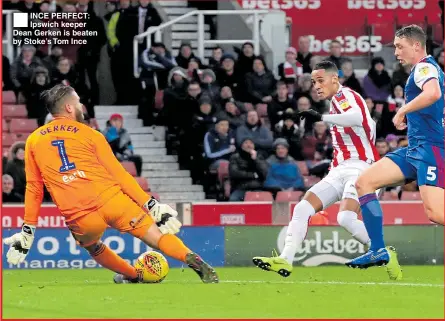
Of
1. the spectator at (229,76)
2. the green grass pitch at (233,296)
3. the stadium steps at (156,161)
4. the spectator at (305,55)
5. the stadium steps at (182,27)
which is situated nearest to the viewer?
the green grass pitch at (233,296)

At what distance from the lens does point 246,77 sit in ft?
66.7

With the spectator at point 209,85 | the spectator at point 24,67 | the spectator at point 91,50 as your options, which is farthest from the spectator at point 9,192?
the spectator at point 209,85

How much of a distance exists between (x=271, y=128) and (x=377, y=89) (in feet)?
7.07

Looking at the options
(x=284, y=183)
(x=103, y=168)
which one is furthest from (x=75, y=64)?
(x=103, y=168)

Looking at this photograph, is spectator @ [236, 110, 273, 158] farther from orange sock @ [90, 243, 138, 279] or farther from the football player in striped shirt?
orange sock @ [90, 243, 138, 279]

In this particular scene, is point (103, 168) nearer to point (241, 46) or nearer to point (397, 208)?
point (397, 208)

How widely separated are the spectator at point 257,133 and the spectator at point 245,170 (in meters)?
0.25

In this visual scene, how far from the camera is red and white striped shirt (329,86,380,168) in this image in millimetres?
11868

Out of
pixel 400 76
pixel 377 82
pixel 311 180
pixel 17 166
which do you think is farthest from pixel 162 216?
pixel 400 76

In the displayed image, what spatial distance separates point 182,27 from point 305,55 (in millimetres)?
2427

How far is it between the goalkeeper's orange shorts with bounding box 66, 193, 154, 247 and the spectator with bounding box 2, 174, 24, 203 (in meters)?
7.12

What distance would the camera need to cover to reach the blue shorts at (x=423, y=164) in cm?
1063

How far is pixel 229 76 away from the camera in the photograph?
66.8 ft

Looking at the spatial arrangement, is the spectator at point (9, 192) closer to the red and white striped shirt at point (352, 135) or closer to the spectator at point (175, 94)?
the spectator at point (175, 94)
